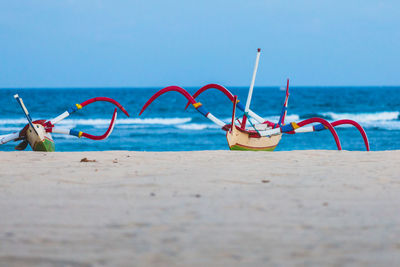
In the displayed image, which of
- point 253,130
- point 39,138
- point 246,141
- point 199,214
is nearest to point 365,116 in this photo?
point 253,130

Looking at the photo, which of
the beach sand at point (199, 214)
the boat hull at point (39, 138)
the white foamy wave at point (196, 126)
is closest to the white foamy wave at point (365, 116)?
the white foamy wave at point (196, 126)

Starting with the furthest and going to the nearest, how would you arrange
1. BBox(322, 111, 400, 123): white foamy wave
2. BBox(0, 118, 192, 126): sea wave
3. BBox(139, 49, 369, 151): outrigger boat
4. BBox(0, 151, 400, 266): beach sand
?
1. BBox(322, 111, 400, 123): white foamy wave
2. BBox(0, 118, 192, 126): sea wave
3. BBox(139, 49, 369, 151): outrigger boat
4. BBox(0, 151, 400, 266): beach sand

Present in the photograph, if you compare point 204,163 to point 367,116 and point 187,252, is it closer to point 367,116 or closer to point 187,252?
point 187,252

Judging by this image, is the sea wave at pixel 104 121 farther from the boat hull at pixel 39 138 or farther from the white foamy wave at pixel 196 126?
the boat hull at pixel 39 138

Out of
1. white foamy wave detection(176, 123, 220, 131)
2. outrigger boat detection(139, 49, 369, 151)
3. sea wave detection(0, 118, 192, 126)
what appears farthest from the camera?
sea wave detection(0, 118, 192, 126)

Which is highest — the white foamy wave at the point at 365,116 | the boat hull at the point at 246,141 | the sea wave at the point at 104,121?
the boat hull at the point at 246,141

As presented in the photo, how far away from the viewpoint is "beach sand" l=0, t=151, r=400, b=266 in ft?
8.57

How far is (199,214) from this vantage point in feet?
10.9

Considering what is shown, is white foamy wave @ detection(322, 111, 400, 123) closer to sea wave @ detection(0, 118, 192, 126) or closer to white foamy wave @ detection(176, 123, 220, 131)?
white foamy wave @ detection(176, 123, 220, 131)

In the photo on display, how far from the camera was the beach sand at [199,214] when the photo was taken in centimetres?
261

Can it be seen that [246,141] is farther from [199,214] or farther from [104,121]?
[104,121]

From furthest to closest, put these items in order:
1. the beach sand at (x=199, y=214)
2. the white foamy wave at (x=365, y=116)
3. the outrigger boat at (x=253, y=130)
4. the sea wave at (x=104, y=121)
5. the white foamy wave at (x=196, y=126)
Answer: the white foamy wave at (x=365, y=116)
the sea wave at (x=104, y=121)
the white foamy wave at (x=196, y=126)
the outrigger boat at (x=253, y=130)
the beach sand at (x=199, y=214)

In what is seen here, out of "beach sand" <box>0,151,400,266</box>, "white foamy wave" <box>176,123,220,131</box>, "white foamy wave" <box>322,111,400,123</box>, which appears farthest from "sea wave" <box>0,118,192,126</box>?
"beach sand" <box>0,151,400,266</box>

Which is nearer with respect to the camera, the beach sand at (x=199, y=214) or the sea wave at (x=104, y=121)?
the beach sand at (x=199, y=214)
